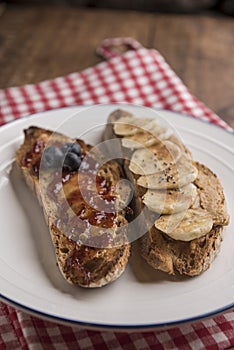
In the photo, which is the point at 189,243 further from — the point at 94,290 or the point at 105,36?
the point at 105,36

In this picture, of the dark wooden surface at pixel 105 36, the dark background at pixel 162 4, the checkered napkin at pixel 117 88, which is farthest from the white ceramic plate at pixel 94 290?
the dark background at pixel 162 4

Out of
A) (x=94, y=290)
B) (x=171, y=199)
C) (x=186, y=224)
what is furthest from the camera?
(x=171, y=199)

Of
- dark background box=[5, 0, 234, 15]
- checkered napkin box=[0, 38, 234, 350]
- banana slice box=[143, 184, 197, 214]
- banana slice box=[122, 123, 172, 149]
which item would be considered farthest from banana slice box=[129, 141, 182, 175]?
dark background box=[5, 0, 234, 15]

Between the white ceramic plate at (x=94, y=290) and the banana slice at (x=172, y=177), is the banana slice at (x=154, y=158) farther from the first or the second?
the white ceramic plate at (x=94, y=290)

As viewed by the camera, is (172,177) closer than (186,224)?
No

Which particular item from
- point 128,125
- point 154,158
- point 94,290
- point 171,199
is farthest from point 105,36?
point 94,290

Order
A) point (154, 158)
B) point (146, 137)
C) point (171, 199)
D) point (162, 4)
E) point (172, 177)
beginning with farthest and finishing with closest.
Answer: point (162, 4) → point (146, 137) → point (154, 158) → point (172, 177) → point (171, 199)
